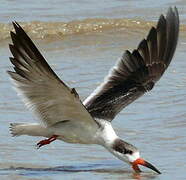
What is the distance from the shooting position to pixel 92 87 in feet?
38.2

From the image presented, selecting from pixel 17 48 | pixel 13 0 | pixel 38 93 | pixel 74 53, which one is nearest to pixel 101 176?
pixel 38 93

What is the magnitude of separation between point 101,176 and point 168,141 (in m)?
1.28

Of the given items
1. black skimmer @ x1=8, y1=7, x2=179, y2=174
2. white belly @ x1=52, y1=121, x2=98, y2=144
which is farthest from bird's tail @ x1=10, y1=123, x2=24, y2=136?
white belly @ x1=52, y1=121, x2=98, y2=144

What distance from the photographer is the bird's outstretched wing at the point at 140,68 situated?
962 centimetres

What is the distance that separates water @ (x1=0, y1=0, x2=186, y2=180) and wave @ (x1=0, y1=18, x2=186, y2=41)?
0.02 metres

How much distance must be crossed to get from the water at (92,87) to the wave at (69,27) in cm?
2

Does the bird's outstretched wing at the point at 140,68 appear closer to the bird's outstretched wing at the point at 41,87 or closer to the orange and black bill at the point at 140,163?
the bird's outstretched wing at the point at 41,87

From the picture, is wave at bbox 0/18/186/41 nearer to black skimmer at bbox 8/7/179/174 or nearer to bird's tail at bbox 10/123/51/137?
black skimmer at bbox 8/7/179/174

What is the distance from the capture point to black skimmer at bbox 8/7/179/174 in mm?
7871

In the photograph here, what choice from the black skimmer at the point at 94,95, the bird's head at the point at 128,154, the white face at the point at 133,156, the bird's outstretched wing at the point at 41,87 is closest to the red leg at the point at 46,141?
the black skimmer at the point at 94,95

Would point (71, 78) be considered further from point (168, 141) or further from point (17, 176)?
point (17, 176)

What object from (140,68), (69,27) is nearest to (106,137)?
(140,68)

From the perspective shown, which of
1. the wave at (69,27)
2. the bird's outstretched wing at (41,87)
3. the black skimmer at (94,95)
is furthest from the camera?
the wave at (69,27)

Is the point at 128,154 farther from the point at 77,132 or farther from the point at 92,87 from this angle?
the point at 92,87
